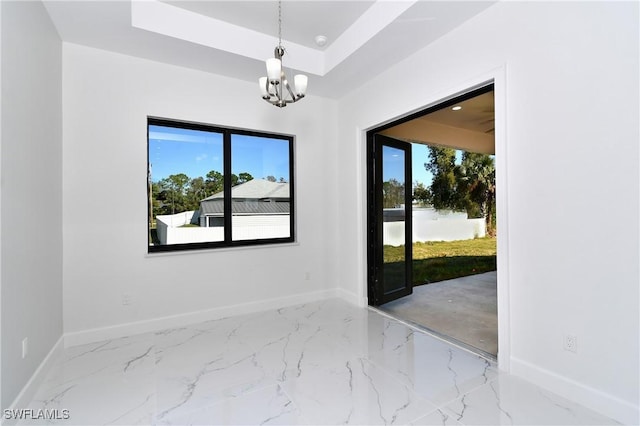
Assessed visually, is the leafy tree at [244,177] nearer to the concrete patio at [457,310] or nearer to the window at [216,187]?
the window at [216,187]

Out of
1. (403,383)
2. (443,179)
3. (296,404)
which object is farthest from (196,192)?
(443,179)

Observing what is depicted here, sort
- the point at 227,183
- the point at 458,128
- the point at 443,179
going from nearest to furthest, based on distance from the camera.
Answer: the point at 227,183, the point at 458,128, the point at 443,179

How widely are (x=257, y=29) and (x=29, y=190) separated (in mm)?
2305

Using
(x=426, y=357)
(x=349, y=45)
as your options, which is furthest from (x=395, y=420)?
(x=349, y=45)

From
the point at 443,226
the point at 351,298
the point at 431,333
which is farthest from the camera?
the point at 443,226

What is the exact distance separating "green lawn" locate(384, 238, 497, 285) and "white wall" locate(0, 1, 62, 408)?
14.3 feet

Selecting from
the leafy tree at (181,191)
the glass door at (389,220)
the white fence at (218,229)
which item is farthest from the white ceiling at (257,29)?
the white fence at (218,229)

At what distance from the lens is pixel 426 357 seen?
2.48 metres

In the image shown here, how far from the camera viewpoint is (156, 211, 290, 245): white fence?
10.9 feet

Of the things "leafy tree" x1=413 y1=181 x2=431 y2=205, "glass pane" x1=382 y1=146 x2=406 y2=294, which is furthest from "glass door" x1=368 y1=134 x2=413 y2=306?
"leafy tree" x1=413 y1=181 x2=431 y2=205

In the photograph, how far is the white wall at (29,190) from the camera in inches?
68.1

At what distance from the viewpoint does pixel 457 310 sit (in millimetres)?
3637

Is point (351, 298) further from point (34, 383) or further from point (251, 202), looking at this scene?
point (34, 383)

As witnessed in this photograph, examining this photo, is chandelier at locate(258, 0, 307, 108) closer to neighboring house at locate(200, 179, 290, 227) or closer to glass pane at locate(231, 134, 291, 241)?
glass pane at locate(231, 134, 291, 241)
